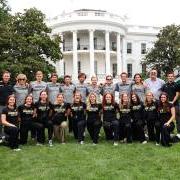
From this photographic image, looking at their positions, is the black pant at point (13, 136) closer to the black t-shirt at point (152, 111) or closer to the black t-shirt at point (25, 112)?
the black t-shirt at point (25, 112)

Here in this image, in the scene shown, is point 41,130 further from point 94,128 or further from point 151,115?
point 151,115

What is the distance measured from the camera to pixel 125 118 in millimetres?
13102

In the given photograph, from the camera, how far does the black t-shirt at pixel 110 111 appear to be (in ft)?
43.7

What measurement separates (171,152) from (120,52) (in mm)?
43800

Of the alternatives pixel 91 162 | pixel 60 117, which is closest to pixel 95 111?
pixel 60 117

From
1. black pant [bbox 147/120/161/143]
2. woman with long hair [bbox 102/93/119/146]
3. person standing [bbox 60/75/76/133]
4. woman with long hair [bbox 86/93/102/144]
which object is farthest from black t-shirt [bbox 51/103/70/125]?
black pant [bbox 147/120/161/143]

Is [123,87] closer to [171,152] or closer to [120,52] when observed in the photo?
[171,152]

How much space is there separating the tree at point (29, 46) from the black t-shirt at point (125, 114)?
1672 centimetres

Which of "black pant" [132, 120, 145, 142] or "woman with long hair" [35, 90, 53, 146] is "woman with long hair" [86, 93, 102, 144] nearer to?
"black pant" [132, 120, 145, 142]

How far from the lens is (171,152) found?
11477 millimetres

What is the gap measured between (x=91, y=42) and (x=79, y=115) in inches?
1506

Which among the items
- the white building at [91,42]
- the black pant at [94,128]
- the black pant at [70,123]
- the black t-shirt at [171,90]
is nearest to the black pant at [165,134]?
the black t-shirt at [171,90]

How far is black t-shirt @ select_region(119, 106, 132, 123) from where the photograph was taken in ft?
42.8

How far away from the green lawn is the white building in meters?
39.0
